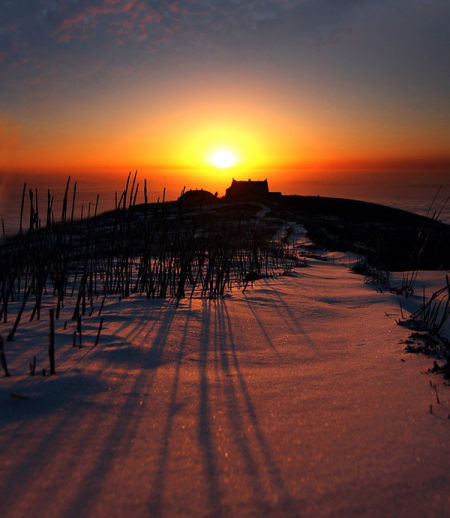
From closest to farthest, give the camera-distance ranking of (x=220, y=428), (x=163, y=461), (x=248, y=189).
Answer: (x=163, y=461), (x=220, y=428), (x=248, y=189)

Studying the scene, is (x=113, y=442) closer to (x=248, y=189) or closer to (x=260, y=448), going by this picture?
(x=260, y=448)

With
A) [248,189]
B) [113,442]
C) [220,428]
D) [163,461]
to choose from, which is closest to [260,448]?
[220,428]

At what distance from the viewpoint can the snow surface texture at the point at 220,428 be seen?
24.9 inches

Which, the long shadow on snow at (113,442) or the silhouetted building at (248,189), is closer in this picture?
the long shadow on snow at (113,442)

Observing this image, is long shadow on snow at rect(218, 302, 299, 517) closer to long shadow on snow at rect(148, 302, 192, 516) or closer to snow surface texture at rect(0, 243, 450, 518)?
snow surface texture at rect(0, 243, 450, 518)

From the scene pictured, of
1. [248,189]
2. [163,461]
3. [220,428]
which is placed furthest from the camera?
[248,189]

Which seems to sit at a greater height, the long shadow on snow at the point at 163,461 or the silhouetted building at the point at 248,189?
the silhouetted building at the point at 248,189

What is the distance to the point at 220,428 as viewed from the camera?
0.86 metres

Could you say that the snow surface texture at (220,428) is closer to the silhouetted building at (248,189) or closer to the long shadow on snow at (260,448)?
the long shadow on snow at (260,448)

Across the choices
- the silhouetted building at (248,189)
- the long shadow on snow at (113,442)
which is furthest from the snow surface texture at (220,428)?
the silhouetted building at (248,189)

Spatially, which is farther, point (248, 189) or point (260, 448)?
point (248, 189)

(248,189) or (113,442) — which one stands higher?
(248,189)

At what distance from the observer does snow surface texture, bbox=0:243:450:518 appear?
63cm

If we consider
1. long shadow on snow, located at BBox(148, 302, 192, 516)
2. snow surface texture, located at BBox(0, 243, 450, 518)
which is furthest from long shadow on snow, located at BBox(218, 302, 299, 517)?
long shadow on snow, located at BBox(148, 302, 192, 516)
